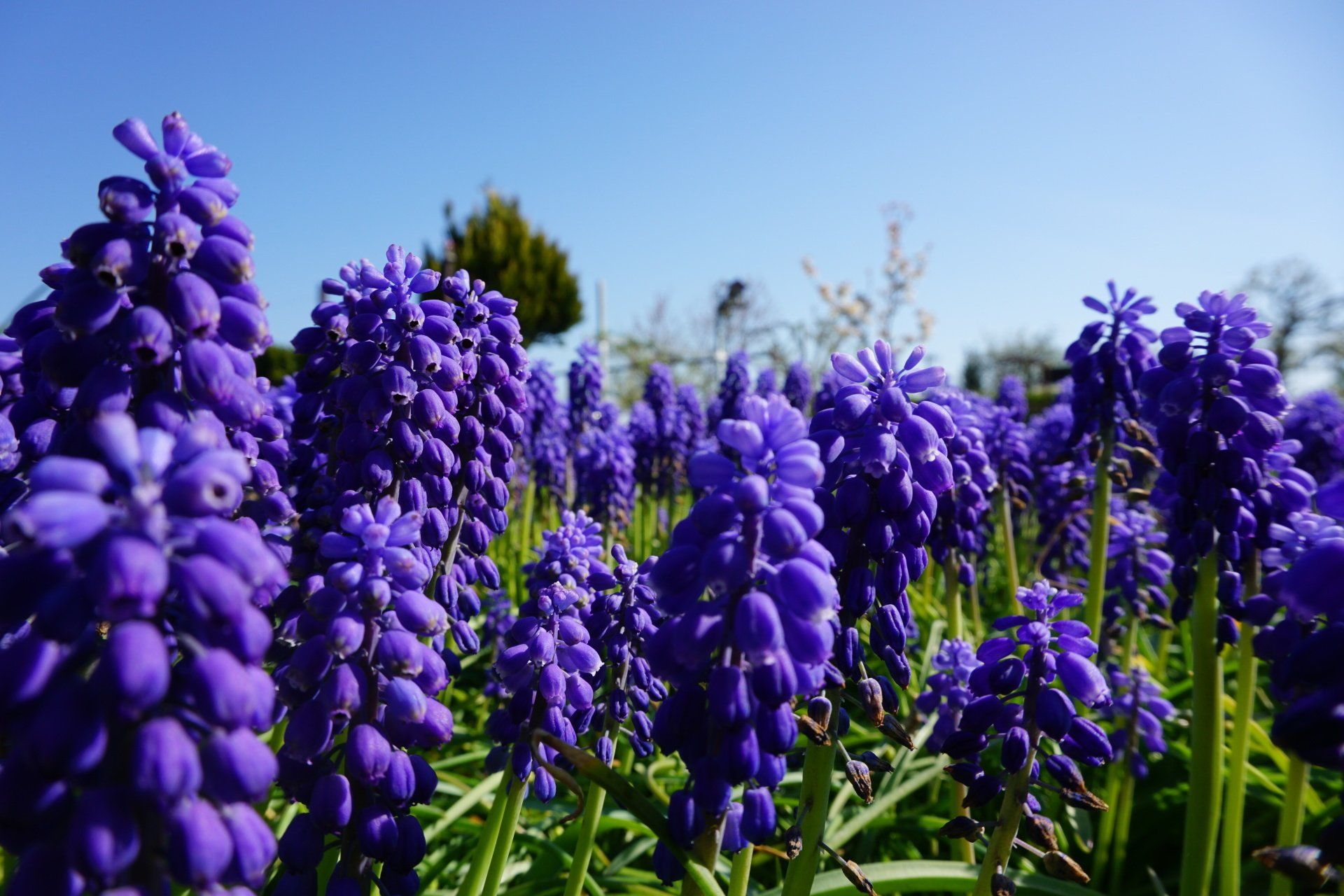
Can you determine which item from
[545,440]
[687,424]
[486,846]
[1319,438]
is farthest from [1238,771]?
[1319,438]

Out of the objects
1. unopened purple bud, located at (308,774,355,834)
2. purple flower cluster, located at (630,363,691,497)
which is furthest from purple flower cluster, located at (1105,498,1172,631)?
purple flower cluster, located at (630,363,691,497)

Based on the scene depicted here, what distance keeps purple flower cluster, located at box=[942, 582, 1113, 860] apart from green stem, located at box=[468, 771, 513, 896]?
Result: 144cm

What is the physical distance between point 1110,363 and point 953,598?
5.55ft

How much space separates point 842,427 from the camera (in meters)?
2.31

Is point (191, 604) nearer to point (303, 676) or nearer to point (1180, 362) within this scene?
point (303, 676)

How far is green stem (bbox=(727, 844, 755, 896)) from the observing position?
7.14 ft

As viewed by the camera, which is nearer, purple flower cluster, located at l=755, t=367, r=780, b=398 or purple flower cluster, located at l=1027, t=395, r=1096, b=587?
purple flower cluster, located at l=1027, t=395, r=1096, b=587

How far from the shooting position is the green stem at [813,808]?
86.7 inches

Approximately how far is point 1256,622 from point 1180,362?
118 cm

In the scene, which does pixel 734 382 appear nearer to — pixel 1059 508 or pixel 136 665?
pixel 1059 508

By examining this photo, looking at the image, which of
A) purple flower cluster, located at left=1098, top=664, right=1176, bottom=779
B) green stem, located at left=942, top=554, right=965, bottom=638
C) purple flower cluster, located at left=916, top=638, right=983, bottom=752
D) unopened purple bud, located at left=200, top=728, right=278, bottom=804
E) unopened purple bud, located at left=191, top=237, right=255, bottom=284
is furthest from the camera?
green stem, located at left=942, top=554, right=965, bottom=638

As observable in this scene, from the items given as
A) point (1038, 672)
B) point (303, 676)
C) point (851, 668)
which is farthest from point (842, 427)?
point (303, 676)

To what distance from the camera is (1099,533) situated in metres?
4.30

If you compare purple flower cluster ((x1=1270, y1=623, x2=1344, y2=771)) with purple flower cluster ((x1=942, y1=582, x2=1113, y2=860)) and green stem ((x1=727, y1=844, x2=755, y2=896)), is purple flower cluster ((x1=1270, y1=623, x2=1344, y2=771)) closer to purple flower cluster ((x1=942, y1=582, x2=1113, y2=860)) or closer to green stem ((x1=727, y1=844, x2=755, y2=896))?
purple flower cluster ((x1=942, y1=582, x2=1113, y2=860))
